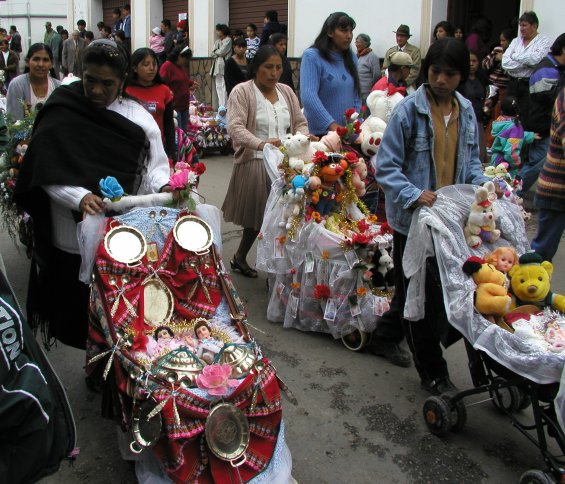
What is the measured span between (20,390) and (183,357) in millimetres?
930

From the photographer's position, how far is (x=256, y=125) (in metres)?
5.21

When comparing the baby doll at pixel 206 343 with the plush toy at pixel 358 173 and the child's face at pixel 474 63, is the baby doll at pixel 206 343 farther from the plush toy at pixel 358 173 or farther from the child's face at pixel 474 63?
the child's face at pixel 474 63

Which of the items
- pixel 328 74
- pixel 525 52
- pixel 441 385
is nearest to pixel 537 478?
pixel 441 385

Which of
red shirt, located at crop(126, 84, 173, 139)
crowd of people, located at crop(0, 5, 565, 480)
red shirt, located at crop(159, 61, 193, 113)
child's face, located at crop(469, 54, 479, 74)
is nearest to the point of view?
crowd of people, located at crop(0, 5, 565, 480)

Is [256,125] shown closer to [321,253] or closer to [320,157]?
[320,157]

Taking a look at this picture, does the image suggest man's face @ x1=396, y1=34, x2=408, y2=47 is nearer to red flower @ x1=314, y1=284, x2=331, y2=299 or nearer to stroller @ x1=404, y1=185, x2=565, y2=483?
red flower @ x1=314, y1=284, x2=331, y2=299

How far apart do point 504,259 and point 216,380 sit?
157cm

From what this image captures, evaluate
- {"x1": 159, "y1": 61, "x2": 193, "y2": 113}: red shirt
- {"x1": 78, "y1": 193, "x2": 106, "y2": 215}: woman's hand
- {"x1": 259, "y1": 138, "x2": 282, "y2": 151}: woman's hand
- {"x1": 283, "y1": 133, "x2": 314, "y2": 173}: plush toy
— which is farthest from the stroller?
{"x1": 159, "y1": 61, "x2": 193, "y2": 113}: red shirt

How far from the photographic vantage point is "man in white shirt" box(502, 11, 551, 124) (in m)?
8.44

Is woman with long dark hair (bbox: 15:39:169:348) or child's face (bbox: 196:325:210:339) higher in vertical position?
woman with long dark hair (bbox: 15:39:169:348)

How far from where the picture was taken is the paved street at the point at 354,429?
3.09 metres

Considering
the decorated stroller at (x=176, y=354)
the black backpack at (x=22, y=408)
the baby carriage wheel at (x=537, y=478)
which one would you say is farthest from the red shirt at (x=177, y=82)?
the black backpack at (x=22, y=408)

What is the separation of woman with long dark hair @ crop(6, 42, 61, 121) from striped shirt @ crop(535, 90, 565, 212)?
408cm

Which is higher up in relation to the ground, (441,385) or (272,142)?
(272,142)
